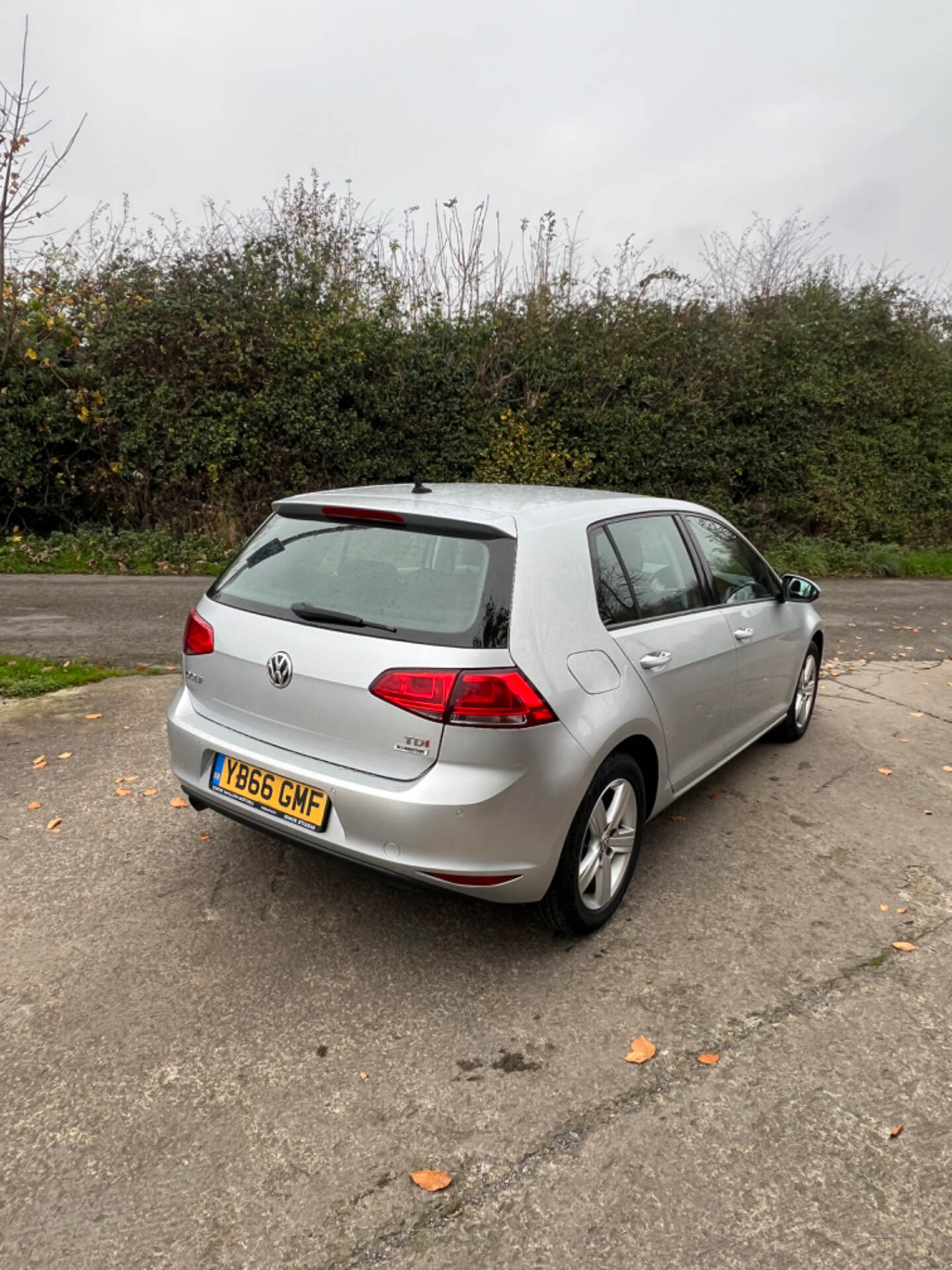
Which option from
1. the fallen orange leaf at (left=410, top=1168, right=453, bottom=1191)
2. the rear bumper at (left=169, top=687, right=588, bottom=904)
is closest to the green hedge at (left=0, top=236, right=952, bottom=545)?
the rear bumper at (left=169, top=687, right=588, bottom=904)

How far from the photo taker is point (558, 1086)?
2430 millimetres

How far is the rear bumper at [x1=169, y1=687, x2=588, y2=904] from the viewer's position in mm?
2639

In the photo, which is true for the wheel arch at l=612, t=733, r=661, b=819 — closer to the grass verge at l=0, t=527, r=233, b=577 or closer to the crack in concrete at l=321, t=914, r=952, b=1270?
the crack in concrete at l=321, t=914, r=952, b=1270

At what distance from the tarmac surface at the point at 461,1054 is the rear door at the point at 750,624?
603mm

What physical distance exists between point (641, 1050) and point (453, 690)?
1225mm

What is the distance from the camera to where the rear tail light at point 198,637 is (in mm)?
3195

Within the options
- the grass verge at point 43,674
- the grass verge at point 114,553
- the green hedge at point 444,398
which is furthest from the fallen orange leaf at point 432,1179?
the green hedge at point 444,398

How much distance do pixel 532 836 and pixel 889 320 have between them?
14408mm

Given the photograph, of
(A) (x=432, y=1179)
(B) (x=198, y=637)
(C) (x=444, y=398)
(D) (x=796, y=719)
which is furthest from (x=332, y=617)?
(C) (x=444, y=398)

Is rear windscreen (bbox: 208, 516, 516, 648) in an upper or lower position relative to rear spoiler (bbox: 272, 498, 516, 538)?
lower

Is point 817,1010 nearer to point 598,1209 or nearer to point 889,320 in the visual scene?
point 598,1209

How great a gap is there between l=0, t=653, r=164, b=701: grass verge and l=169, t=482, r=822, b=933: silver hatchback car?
2.92 meters

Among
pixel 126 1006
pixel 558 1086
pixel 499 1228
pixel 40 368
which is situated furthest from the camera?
pixel 40 368

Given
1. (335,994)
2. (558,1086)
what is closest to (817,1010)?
(558,1086)
